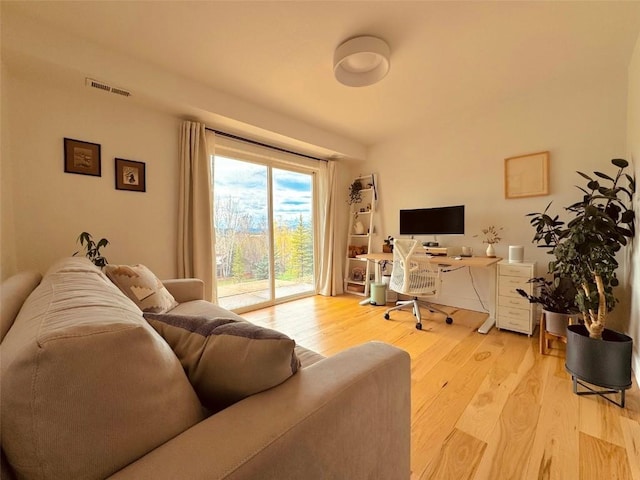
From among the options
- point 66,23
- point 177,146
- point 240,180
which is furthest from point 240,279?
point 66,23

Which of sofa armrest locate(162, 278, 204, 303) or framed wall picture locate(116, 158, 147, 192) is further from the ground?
framed wall picture locate(116, 158, 147, 192)

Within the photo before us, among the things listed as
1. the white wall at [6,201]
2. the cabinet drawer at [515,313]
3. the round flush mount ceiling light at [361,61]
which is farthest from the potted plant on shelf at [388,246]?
the white wall at [6,201]

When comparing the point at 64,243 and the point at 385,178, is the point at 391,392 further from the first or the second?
the point at 385,178

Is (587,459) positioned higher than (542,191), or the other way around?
(542,191)

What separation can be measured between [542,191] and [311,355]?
3.02 meters

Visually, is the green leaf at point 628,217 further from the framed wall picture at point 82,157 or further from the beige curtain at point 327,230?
the framed wall picture at point 82,157

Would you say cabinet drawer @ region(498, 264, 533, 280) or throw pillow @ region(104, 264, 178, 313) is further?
cabinet drawer @ region(498, 264, 533, 280)

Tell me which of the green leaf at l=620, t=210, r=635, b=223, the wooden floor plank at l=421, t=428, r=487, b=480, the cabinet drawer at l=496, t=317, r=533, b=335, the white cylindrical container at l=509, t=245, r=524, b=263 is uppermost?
the green leaf at l=620, t=210, r=635, b=223

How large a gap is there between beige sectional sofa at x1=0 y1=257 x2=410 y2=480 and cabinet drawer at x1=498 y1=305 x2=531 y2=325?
234cm

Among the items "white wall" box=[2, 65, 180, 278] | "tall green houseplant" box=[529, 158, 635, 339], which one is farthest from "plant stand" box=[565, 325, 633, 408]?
"white wall" box=[2, 65, 180, 278]

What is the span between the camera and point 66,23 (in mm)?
1766

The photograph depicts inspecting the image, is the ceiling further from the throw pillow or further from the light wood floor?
the light wood floor

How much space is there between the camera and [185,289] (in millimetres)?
2123

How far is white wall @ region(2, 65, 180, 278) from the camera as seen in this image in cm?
197
